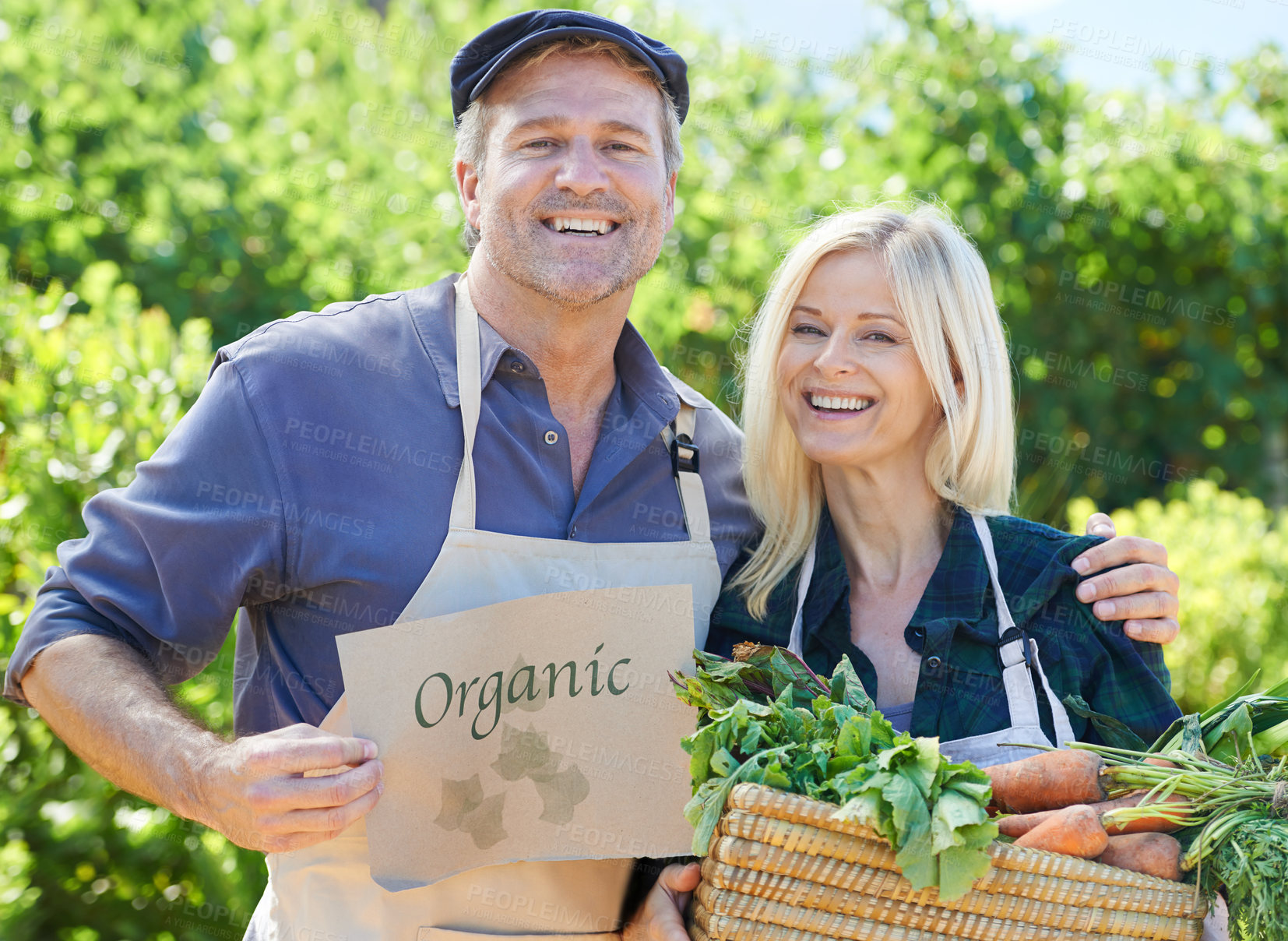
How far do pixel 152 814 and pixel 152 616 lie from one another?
1470 mm

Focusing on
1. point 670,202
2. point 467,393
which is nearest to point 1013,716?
point 467,393

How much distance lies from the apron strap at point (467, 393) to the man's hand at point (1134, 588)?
3.75 feet

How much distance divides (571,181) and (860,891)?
138 centimetres

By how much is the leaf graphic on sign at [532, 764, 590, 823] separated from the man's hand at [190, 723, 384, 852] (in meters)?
0.29

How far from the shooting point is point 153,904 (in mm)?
3182

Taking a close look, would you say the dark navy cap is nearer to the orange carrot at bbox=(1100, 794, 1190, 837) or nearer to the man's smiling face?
the man's smiling face

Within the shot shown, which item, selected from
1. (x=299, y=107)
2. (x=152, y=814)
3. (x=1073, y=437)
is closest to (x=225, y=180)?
(x=299, y=107)

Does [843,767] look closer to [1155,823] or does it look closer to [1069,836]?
[1069,836]

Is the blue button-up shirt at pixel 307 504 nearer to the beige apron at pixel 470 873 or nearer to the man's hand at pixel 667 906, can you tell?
the beige apron at pixel 470 873

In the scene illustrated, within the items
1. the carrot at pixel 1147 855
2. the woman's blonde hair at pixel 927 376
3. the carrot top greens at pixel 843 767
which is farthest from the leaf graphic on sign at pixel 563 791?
the carrot at pixel 1147 855

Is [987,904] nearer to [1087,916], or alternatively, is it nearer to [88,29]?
[1087,916]

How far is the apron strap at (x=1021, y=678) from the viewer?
2.00 metres

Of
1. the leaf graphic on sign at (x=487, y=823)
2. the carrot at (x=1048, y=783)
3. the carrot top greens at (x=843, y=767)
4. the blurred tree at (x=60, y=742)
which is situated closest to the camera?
the carrot top greens at (x=843, y=767)

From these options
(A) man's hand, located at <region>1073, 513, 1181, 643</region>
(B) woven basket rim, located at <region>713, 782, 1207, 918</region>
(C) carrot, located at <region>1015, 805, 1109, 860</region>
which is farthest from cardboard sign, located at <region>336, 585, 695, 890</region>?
(A) man's hand, located at <region>1073, 513, 1181, 643</region>
